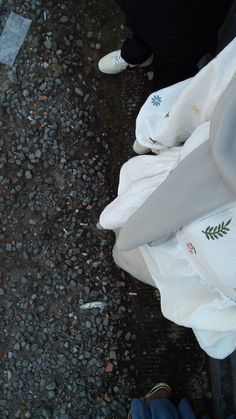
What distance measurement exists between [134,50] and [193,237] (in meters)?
1.30

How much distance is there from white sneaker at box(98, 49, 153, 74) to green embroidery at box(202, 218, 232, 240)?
4.70 feet

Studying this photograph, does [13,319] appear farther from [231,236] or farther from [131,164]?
[231,236]

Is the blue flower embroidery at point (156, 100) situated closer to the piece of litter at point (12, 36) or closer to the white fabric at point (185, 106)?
the white fabric at point (185, 106)

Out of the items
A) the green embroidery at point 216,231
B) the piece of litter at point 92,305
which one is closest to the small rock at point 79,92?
the piece of litter at point 92,305

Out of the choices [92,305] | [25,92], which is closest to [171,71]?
[25,92]

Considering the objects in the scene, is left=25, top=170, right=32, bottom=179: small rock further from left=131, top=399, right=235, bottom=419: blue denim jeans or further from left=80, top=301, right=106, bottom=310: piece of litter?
left=131, top=399, right=235, bottom=419: blue denim jeans

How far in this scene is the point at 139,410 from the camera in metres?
2.13

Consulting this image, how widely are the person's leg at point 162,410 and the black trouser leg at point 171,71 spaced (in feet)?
4.76

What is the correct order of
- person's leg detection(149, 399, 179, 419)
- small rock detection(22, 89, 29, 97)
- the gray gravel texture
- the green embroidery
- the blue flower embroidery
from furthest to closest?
small rock detection(22, 89, 29, 97), the gray gravel texture, person's leg detection(149, 399, 179, 419), the blue flower embroidery, the green embroidery

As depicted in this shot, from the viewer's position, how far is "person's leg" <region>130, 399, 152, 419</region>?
212cm

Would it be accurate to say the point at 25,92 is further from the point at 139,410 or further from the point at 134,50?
the point at 139,410

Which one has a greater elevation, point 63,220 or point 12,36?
point 12,36

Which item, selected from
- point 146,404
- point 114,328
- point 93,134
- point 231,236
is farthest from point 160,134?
point 146,404

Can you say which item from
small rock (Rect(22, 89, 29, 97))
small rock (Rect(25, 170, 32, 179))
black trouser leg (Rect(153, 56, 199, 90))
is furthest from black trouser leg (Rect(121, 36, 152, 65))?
small rock (Rect(25, 170, 32, 179))
